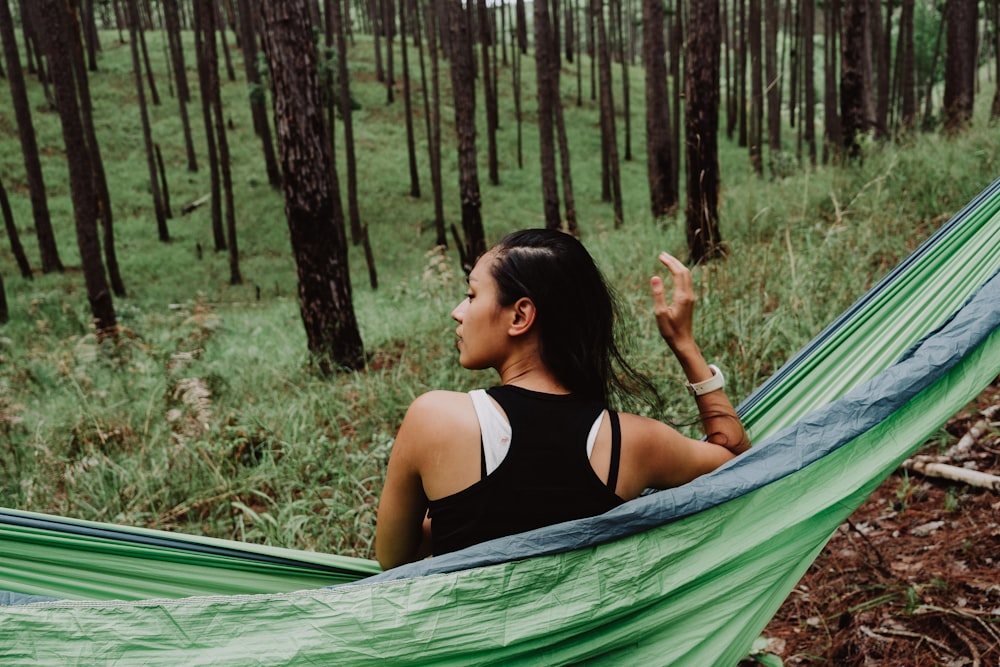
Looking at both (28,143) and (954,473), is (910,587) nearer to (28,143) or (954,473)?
(954,473)

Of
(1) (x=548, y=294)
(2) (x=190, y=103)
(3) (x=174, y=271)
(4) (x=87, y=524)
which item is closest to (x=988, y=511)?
(1) (x=548, y=294)

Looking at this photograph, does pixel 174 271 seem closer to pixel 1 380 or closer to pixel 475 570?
pixel 1 380

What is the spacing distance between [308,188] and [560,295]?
3863mm

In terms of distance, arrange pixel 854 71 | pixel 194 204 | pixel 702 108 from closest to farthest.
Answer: pixel 702 108 < pixel 854 71 < pixel 194 204

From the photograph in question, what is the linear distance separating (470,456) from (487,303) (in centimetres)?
28

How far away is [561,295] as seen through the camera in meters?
1.26

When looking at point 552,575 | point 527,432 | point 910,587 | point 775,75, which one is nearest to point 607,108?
point 775,75

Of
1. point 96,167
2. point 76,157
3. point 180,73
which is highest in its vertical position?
point 180,73

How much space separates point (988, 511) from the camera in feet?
7.23

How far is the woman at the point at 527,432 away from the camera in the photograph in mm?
1155

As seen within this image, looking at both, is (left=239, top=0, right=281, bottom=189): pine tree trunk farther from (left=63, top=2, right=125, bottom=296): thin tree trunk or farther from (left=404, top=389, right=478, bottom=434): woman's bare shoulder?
(left=404, top=389, right=478, bottom=434): woman's bare shoulder

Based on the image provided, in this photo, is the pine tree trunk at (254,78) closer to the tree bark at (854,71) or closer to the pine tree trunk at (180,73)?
the pine tree trunk at (180,73)

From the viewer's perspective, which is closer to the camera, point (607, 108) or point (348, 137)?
point (607, 108)

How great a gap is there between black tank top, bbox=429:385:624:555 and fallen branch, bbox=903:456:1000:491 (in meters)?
1.75
